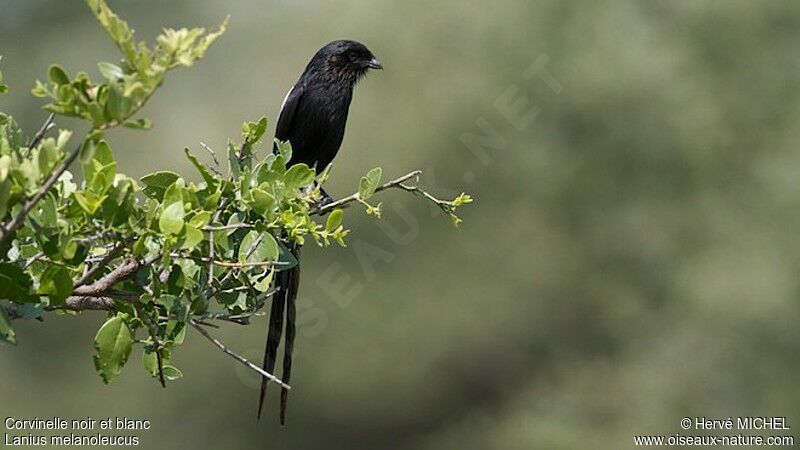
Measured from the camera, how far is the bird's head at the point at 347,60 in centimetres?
435

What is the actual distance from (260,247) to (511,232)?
32.4ft

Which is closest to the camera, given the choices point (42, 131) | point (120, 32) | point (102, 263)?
point (120, 32)

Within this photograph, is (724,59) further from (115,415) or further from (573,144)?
(115,415)

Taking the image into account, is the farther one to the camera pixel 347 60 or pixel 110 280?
pixel 347 60

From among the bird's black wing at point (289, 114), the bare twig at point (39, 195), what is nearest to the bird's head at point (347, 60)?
the bird's black wing at point (289, 114)

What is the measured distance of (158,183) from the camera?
1812 mm

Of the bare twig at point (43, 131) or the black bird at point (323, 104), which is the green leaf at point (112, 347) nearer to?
the bare twig at point (43, 131)

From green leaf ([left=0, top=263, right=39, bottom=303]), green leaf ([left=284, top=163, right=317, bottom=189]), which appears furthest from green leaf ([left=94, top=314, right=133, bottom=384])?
green leaf ([left=284, top=163, right=317, bottom=189])

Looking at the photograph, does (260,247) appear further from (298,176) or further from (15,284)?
(15,284)

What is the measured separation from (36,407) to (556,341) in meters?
5.43

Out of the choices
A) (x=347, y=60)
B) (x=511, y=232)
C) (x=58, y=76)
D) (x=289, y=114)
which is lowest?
(x=58, y=76)

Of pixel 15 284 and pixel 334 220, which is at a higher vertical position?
pixel 334 220

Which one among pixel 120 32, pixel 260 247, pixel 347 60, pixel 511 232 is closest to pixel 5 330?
pixel 260 247

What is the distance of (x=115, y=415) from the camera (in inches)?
380
